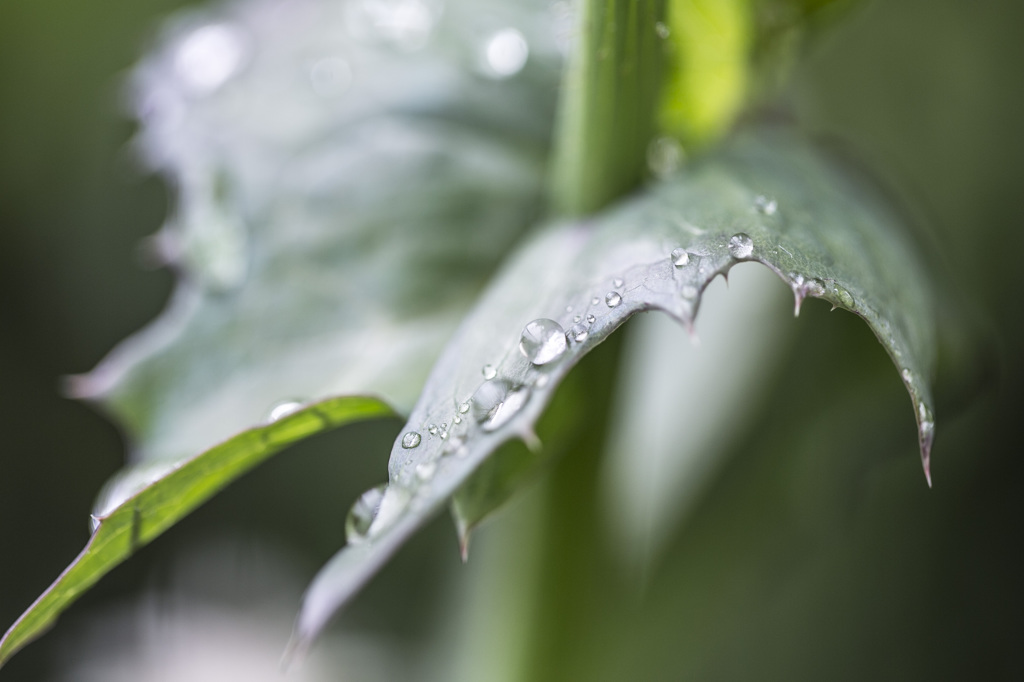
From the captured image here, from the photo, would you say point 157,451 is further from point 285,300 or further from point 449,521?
point 449,521

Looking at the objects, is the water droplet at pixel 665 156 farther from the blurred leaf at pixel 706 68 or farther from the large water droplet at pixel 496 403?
the large water droplet at pixel 496 403

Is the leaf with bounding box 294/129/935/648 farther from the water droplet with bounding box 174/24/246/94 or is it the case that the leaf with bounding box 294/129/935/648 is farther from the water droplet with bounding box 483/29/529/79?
the water droplet with bounding box 174/24/246/94

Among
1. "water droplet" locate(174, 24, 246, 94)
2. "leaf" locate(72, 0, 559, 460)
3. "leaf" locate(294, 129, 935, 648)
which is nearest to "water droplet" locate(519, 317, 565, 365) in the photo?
"leaf" locate(294, 129, 935, 648)

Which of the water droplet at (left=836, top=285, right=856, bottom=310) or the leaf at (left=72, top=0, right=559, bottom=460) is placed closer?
the water droplet at (left=836, top=285, right=856, bottom=310)

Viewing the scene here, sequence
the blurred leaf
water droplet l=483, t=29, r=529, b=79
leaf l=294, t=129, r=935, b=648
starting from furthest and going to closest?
water droplet l=483, t=29, r=529, b=79, the blurred leaf, leaf l=294, t=129, r=935, b=648

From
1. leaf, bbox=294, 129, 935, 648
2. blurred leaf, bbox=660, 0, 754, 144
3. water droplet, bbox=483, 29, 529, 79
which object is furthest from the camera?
water droplet, bbox=483, 29, 529, 79

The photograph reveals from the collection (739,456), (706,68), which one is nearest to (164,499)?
(706,68)
